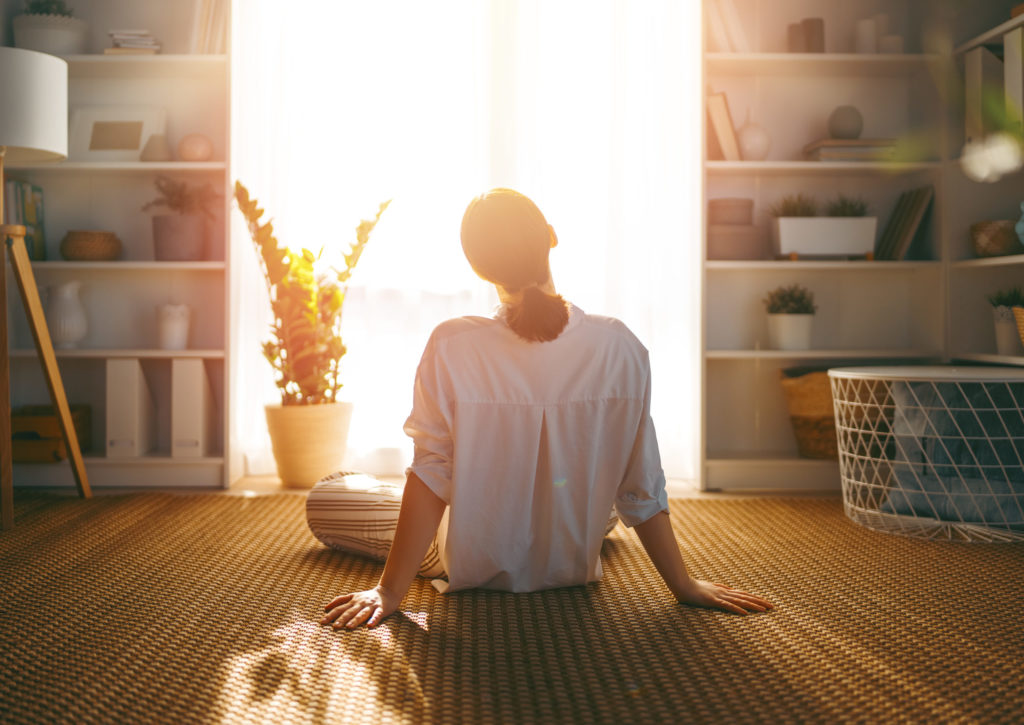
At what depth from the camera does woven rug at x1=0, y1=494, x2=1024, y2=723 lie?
1.31 meters

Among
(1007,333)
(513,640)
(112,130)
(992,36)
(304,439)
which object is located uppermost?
(992,36)

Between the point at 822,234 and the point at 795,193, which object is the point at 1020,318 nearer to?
the point at 822,234

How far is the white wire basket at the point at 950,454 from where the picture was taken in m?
2.42

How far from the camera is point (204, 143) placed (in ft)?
10.7

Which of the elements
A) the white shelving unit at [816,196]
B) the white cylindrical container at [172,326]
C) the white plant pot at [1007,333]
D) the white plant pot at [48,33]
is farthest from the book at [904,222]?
the white plant pot at [48,33]

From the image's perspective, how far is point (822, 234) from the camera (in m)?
3.18

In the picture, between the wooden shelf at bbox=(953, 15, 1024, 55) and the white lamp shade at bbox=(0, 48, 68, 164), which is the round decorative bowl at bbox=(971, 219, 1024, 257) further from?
the white lamp shade at bbox=(0, 48, 68, 164)

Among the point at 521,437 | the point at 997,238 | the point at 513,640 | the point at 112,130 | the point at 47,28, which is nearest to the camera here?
the point at 513,640

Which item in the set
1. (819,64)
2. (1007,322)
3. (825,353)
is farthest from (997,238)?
(819,64)

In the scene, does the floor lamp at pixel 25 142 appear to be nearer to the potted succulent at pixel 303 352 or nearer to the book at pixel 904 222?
the potted succulent at pixel 303 352

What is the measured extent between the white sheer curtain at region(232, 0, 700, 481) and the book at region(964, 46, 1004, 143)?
97 cm

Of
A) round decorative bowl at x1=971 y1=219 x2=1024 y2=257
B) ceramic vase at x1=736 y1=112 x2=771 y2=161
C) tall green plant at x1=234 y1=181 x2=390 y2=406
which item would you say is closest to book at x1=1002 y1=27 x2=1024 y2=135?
round decorative bowl at x1=971 y1=219 x2=1024 y2=257

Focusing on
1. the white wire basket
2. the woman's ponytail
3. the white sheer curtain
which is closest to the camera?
the woman's ponytail

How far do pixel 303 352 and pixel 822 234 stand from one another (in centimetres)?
194
